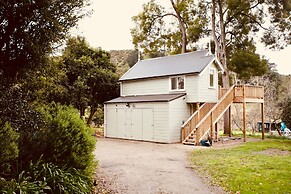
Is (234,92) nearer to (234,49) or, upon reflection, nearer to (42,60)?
(234,49)

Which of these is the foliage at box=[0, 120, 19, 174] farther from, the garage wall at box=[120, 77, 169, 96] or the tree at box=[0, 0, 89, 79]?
the garage wall at box=[120, 77, 169, 96]

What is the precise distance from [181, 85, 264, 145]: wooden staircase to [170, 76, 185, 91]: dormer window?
2.37 meters

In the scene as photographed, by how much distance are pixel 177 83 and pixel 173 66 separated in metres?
1.74

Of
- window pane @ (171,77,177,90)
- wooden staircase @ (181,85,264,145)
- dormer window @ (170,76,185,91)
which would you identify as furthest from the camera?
window pane @ (171,77,177,90)

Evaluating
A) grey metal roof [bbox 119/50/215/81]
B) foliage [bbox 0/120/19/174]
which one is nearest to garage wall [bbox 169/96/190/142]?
grey metal roof [bbox 119/50/215/81]

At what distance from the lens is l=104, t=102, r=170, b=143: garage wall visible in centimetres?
1828

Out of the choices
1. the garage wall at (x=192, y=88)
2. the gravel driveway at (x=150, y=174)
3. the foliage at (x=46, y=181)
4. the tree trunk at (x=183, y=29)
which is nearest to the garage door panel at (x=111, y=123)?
the garage wall at (x=192, y=88)

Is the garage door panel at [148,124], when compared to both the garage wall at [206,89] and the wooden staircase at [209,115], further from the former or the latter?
the garage wall at [206,89]

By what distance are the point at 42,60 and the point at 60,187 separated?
3.84 meters

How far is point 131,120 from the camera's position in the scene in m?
20.3

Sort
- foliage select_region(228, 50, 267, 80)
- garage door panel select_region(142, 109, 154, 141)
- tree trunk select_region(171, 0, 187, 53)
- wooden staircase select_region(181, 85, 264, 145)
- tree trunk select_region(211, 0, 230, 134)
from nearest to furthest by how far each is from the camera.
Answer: wooden staircase select_region(181, 85, 264, 145)
garage door panel select_region(142, 109, 154, 141)
foliage select_region(228, 50, 267, 80)
tree trunk select_region(211, 0, 230, 134)
tree trunk select_region(171, 0, 187, 53)

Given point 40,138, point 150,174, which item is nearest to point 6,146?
point 40,138

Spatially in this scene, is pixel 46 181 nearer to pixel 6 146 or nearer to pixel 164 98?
pixel 6 146

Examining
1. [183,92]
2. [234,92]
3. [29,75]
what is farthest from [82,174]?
[234,92]
